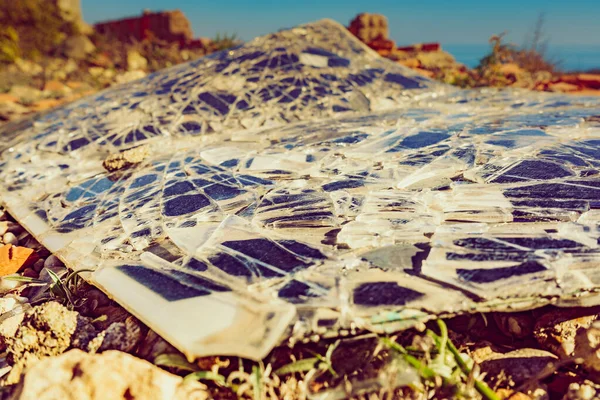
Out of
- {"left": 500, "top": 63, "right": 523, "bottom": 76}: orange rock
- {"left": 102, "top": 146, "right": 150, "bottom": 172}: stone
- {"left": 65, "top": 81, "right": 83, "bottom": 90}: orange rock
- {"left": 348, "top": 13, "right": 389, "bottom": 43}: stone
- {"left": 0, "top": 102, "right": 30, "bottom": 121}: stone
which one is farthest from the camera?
{"left": 348, "top": 13, "right": 389, "bottom": 43}: stone

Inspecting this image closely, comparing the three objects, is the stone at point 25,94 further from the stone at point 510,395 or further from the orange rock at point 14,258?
the stone at point 510,395

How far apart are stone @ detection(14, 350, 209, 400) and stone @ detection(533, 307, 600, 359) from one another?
0.72m

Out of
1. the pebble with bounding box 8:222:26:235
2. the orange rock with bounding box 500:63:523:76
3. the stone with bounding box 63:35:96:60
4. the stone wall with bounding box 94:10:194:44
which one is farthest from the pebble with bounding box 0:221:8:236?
the stone wall with bounding box 94:10:194:44

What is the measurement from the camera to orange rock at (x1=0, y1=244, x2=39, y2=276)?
4.79 feet

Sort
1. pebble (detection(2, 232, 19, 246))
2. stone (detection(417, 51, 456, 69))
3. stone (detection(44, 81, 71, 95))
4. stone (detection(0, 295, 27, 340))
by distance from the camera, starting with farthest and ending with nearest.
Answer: stone (detection(417, 51, 456, 69)), stone (detection(44, 81, 71, 95)), pebble (detection(2, 232, 19, 246)), stone (detection(0, 295, 27, 340))

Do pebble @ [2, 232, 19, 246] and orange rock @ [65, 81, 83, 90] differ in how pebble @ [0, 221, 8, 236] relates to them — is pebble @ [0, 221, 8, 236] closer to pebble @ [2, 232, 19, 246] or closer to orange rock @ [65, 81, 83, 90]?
pebble @ [2, 232, 19, 246]

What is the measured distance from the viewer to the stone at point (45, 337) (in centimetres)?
98

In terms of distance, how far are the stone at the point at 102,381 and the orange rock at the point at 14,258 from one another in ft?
2.62

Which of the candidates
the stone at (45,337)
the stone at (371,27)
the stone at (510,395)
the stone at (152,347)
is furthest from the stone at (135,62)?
the stone at (510,395)

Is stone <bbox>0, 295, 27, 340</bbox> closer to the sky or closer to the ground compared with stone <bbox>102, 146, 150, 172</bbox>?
closer to the ground

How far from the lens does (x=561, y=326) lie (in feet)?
3.20

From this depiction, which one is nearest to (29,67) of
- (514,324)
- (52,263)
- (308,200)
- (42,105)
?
(42,105)

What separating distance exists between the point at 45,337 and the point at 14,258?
0.64 metres

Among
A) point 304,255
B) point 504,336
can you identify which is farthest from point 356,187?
point 504,336
